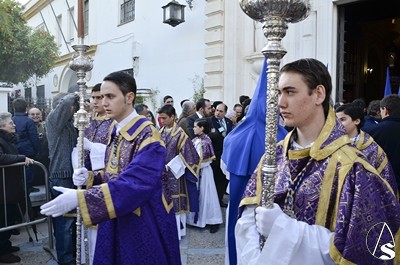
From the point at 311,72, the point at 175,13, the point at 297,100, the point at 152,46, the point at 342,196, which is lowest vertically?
the point at 342,196

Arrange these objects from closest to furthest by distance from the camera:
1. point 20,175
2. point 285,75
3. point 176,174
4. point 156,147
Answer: point 285,75 < point 156,147 < point 20,175 < point 176,174

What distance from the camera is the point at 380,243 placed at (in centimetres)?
159

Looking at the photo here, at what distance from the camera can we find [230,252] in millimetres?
3734

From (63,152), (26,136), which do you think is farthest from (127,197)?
(26,136)

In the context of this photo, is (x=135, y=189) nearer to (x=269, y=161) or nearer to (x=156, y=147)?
(x=156, y=147)

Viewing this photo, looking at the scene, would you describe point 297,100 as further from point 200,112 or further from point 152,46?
point 152,46

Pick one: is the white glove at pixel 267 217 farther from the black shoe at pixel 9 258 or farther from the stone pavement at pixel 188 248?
the black shoe at pixel 9 258

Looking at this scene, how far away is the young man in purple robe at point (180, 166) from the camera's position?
18.1 feet

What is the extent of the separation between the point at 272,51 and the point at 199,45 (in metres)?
9.67

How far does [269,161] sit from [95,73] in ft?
53.6

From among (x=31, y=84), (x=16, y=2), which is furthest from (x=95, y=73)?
(x=31, y=84)

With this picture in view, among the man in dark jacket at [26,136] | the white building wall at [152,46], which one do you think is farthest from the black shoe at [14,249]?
the white building wall at [152,46]

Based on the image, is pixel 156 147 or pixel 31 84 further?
pixel 31 84

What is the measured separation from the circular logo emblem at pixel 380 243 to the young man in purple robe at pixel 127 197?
52.3 inches
